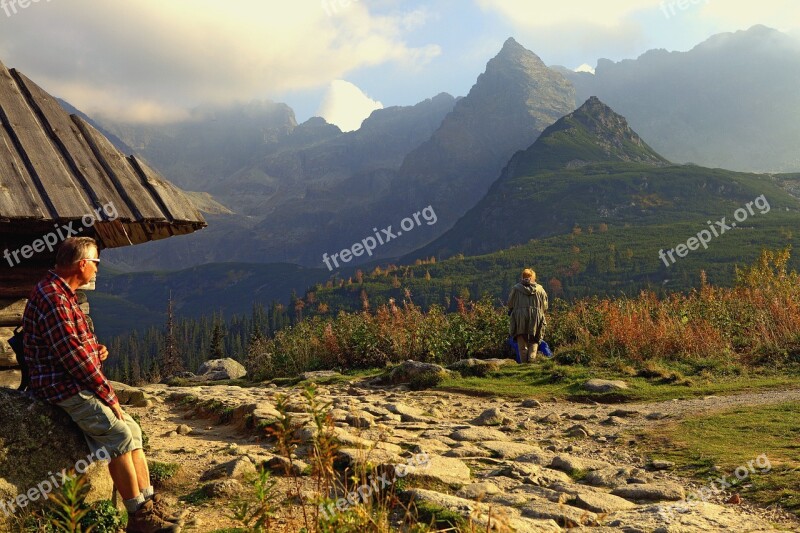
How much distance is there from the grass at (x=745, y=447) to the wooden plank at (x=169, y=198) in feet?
19.1

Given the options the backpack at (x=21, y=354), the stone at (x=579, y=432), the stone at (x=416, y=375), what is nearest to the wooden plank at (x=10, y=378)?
the backpack at (x=21, y=354)

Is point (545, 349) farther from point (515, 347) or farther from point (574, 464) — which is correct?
point (574, 464)

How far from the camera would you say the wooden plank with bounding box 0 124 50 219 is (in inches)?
205

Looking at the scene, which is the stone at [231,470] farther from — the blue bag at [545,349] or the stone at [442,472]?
the blue bag at [545,349]

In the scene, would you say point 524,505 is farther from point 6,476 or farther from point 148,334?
point 148,334

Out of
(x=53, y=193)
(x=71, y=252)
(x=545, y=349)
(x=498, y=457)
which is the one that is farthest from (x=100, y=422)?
(x=545, y=349)

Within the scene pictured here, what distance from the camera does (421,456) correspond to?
6348mm

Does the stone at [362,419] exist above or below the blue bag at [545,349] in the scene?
above

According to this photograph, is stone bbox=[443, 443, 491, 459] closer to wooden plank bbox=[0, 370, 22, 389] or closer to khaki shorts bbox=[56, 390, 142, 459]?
khaki shorts bbox=[56, 390, 142, 459]

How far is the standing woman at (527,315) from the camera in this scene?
547 inches

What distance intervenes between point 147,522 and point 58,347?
1482 mm

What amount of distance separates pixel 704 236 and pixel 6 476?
12951 centimetres

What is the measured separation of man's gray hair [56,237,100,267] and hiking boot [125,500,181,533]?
1.95 metres

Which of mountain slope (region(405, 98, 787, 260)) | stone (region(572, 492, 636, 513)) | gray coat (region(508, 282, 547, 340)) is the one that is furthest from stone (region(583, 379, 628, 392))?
mountain slope (region(405, 98, 787, 260))
